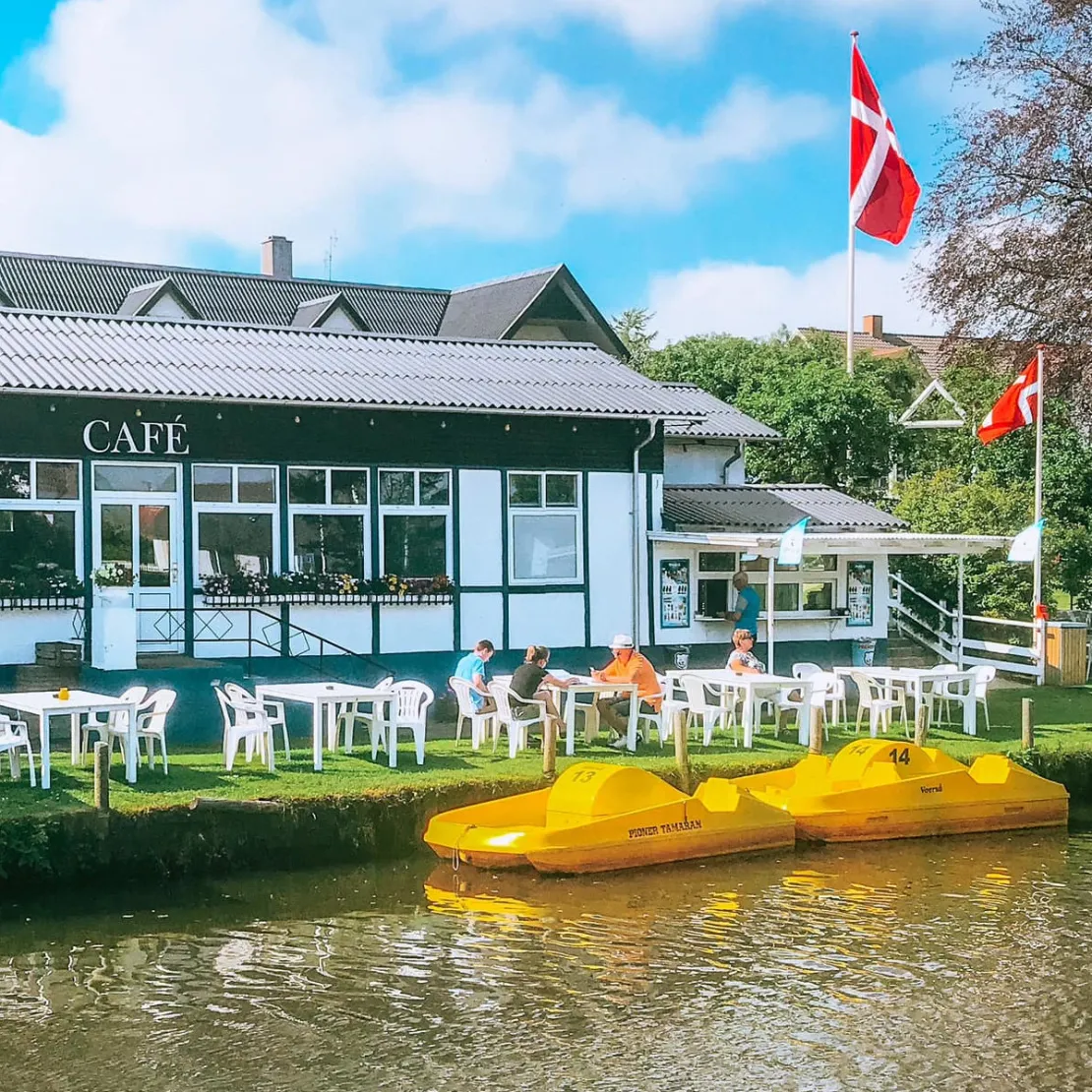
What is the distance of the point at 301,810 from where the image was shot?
14.4m

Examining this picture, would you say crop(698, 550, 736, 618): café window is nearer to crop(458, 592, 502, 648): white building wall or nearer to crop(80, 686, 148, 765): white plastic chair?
crop(458, 592, 502, 648): white building wall

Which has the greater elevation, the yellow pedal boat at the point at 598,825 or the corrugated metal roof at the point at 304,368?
the corrugated metal roof at the point at 304,368

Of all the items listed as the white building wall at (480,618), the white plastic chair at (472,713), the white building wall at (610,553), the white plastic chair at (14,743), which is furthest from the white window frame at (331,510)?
the white plastic chair at (14,743)

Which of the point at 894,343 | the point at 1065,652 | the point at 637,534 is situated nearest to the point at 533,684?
the point at 637,534

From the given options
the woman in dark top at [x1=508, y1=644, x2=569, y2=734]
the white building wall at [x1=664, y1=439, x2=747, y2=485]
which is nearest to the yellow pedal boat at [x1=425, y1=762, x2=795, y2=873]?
the woman in dark top at [x1=508, y1=644, x2=569, y2=734]

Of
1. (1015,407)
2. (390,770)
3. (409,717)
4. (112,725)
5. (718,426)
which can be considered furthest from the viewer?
(718,426)

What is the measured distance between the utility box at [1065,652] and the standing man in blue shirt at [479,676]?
11485 millimetres

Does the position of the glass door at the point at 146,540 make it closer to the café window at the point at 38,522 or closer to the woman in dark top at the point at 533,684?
the café window at the point at 38,522

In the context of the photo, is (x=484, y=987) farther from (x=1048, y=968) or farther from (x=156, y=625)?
(x=156, y=625)

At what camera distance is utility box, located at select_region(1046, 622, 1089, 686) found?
26109mm

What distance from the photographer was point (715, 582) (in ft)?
78.4

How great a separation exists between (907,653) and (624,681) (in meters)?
10.2

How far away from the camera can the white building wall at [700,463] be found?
30281 mm

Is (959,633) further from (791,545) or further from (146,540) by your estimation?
(146,540)
